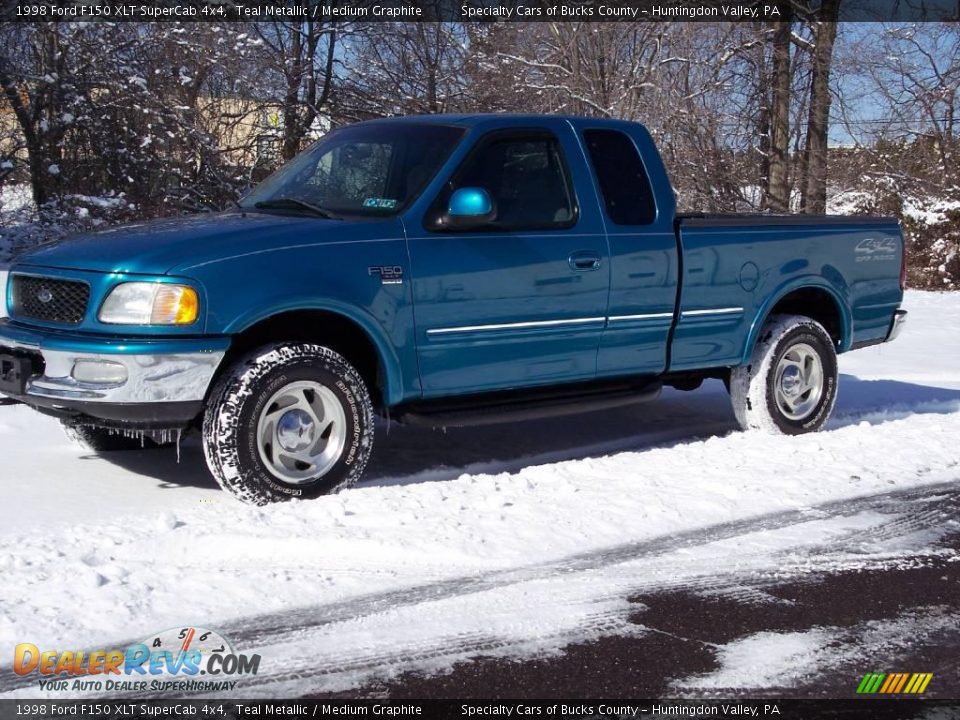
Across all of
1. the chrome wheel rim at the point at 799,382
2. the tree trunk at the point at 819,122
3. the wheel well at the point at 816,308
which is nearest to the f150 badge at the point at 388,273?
the chrome wheel rim at the point at 799,382

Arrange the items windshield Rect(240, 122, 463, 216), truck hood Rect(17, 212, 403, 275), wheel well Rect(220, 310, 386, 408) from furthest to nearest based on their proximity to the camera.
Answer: windshield Rect(240, 122, 463, 216) < wheel well Rect(220, 310, 386, 408) < truck hood Rect(17, 212, 403, 275)

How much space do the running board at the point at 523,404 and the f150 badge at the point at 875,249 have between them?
1937mm

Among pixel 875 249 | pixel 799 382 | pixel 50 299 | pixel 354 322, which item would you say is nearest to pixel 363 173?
pixel 354 322

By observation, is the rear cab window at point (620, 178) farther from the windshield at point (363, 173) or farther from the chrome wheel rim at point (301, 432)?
the chrome wheel rim at point (301, 432)

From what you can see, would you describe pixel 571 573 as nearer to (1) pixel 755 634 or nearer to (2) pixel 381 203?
(1) pixel 755 634

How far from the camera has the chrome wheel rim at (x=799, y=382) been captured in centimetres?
764

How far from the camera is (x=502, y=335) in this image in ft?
20.3

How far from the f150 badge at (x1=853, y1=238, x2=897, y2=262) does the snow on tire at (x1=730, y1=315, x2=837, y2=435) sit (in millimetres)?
576

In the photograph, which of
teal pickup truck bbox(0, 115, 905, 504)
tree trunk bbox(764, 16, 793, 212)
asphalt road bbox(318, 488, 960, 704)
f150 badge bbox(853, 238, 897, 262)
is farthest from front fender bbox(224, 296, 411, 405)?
tree trunk bbox(764, 16, 793, 212)

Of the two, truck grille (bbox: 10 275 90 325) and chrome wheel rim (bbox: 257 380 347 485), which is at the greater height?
truck grille (bbox: 10 275 90 325)

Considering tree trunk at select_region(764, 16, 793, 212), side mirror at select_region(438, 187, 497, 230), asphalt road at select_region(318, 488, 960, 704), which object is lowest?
asphalt road at select_region(318, 488, 960, 704)

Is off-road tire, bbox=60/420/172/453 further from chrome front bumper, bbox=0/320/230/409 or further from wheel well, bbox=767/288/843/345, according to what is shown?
wheel well, bbox=767/288/843/345

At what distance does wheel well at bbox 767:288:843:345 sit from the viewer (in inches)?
308

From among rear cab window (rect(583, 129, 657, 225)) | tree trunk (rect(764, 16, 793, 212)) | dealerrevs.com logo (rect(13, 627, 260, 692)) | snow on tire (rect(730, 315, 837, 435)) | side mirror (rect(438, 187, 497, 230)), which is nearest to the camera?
dealerrevs.com logo (rect(13, 627, 260, 692))
